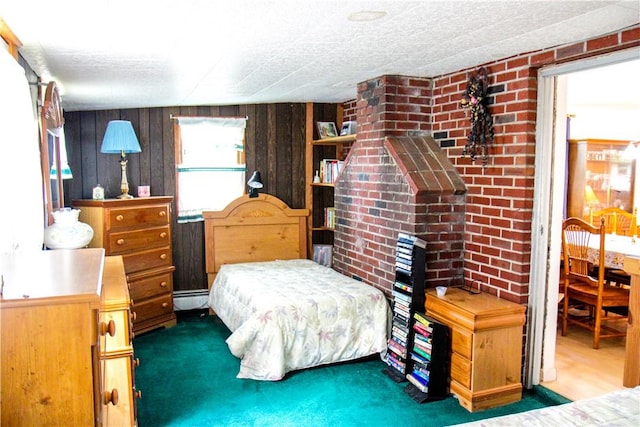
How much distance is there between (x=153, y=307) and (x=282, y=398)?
181cm

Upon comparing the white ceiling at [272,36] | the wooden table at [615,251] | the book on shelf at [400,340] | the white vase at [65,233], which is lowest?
the book on shelf at [400,340]

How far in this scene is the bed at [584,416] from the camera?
1673mm

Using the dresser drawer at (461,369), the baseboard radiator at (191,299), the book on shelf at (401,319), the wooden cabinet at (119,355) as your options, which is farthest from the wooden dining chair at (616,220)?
the wooden cabinet at (119,355)

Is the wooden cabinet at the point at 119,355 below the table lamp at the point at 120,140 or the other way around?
below

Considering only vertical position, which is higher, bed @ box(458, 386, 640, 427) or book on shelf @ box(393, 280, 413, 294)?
book on shelf @ box(393, 280, 413, 294)

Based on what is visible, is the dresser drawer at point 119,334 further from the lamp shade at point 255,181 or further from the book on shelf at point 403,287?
the lamp shade at point 255,181

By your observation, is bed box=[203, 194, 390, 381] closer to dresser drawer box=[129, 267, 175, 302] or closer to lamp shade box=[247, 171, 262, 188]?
dresser drawer box=[129, 267, 175, 302]

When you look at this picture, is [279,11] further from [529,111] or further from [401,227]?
[401,227]

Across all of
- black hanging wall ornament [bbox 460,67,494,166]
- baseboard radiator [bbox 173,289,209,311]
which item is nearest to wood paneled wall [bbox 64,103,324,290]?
baseboard radiator [bbox 173,289,209,311]

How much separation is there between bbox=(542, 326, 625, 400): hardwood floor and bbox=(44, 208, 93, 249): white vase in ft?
10.0

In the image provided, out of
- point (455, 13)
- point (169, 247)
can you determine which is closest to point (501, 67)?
point (455, 13)

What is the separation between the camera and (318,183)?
5242 millimetres

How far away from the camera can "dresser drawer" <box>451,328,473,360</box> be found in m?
2.99

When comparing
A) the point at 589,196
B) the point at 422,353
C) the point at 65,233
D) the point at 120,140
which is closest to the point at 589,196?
the point at 589,196
